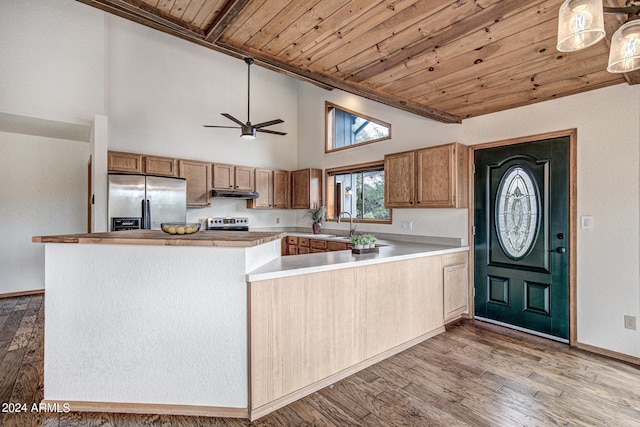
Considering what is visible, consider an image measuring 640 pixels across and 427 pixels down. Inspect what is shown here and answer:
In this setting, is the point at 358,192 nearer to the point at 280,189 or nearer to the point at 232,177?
the point at 280,189

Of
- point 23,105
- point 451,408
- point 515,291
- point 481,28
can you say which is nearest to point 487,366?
point 451,408

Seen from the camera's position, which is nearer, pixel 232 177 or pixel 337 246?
pixel 337 246

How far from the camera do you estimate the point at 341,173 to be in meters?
5.60

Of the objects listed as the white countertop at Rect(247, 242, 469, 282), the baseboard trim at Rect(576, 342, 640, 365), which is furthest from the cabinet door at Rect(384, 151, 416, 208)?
the baseboard trim at Rect(576, 342, 640, 365)

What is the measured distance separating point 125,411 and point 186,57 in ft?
17.1

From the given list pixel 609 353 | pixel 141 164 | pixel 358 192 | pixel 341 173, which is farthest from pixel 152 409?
pixel 341 173

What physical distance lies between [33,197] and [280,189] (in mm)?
3867

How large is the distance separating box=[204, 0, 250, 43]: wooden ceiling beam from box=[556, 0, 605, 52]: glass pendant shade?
163 centimetres

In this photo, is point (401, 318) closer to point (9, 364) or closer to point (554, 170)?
point (554, 170)

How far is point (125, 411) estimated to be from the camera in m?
2.01

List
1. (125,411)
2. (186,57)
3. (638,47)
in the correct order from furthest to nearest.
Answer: (186,57) → (125,411) → (638,47)

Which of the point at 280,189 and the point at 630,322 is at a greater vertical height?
the point at 280,189

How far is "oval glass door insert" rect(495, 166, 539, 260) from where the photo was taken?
10.8ft

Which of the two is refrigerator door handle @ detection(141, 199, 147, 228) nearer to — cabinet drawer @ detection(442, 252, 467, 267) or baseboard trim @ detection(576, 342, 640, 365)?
cabinet drawer @ detection(442, 252, 467, 267)
